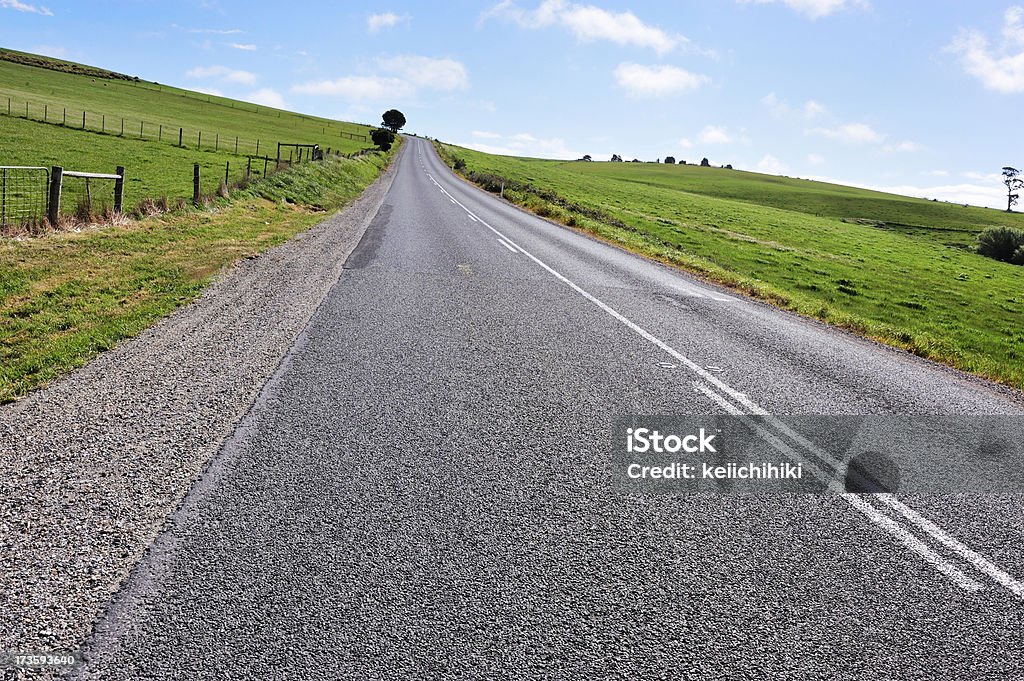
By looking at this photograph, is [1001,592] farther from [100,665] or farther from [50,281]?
[50,281]

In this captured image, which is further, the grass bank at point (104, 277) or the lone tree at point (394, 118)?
the lone tree at point (394, 118)

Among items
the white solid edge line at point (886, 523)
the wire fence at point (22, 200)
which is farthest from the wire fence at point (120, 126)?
the white solid edge line at point (886, 523)

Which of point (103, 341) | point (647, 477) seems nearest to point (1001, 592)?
point (647, 477)

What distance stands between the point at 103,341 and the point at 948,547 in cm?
751

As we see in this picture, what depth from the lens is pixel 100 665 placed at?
2.46 metres

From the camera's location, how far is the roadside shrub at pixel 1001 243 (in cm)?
4859

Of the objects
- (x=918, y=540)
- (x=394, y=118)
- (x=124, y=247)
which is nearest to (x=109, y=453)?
(x=918, y=540)

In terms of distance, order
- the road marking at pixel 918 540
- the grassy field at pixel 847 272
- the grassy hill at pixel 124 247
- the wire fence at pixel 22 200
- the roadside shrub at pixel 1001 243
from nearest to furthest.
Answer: the road marking at pixel 918 540, the grassy hill at pixel 124 247, the wire fence at pixel 22 200, the grassy field at pixel 847 272, the roadside shrub at pixel 1001 243

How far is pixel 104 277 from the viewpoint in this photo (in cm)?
947

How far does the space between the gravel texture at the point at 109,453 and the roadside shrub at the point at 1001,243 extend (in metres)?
59.1

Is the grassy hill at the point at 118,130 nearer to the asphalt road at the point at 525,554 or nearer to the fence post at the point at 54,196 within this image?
the fence post at the point at 54,196

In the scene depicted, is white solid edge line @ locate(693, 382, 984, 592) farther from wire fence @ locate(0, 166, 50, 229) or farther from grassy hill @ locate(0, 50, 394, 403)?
wire fence @ locate(0, 166, 50, 229)

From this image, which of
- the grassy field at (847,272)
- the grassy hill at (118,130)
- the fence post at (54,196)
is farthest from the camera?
the grassy hill at (118,130)

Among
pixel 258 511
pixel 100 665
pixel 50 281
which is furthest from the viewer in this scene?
pixel 50 281
